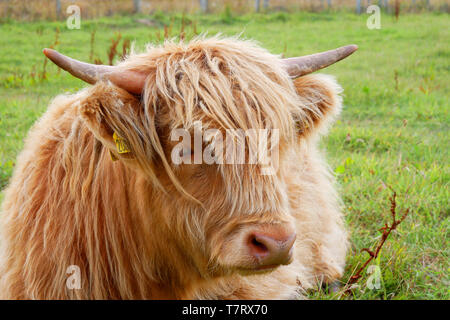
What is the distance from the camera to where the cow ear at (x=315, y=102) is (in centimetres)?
242

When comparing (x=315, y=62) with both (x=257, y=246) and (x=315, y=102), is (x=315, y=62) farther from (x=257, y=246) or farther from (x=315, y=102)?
(x=257, y=246)

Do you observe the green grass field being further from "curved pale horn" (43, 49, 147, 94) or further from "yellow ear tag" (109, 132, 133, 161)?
"curved pale horn" (43, 49, 147, 94)

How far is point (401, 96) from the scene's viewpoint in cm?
627

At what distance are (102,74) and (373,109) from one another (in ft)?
14.8

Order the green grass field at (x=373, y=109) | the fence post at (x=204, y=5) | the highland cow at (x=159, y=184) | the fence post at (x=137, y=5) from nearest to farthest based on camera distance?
the highland cow at (x=159, y=184) < the green grass field at (x=373, y=109) < the fence post at (x=137, y=5) < the fence post at (x=204, y=5)

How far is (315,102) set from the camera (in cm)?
244

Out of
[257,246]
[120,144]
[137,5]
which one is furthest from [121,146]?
[137,5]

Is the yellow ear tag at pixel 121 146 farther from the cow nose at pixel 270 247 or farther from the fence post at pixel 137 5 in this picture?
the fence post at pixel 137 5

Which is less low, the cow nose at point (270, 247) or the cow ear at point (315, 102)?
the cow ear at point (315, 102)

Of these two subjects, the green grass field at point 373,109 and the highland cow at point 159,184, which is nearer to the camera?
the highland cow at point 159,184

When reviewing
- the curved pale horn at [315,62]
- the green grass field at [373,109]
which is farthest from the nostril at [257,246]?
the green grass field at [373,109]

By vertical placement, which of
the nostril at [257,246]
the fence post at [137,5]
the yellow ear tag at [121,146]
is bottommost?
the nostril at [257,246]
